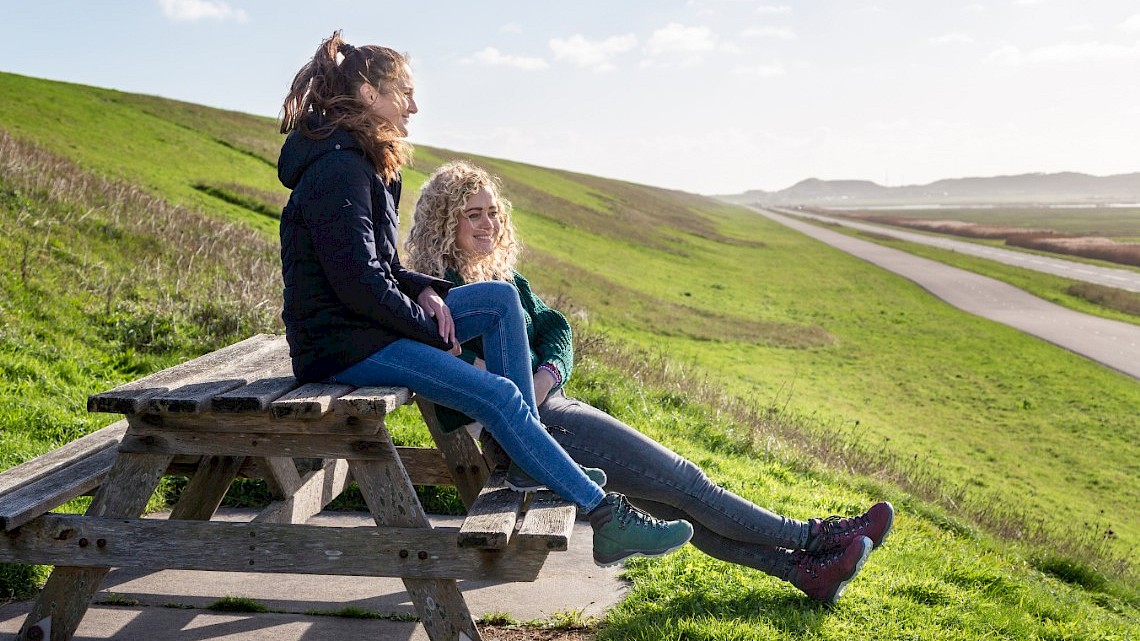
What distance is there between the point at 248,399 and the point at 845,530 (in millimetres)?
2794

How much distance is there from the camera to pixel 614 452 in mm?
4293

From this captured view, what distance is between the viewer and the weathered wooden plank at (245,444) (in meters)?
3.69

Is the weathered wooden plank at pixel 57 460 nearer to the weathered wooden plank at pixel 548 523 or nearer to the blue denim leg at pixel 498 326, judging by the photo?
the blue denim leg at pixel 498 326

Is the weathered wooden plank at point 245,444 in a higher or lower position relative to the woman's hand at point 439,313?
lower

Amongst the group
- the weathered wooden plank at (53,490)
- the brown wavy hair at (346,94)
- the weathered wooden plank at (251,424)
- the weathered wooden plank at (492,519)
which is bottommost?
the weathered wooden plank at (53,490)

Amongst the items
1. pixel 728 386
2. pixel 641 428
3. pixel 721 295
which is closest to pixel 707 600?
pixel 641 428

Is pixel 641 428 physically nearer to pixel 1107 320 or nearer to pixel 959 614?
pixel 959 614

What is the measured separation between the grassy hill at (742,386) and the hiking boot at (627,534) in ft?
1.59

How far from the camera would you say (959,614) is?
16.2ft

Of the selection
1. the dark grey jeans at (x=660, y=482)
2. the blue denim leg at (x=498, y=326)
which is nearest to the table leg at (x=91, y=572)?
the blue denim leg at (x=498, y=326)

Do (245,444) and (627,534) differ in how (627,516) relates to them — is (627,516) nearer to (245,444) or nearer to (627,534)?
(627,534)

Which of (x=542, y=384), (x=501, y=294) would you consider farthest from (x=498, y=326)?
(x=542, y=384)

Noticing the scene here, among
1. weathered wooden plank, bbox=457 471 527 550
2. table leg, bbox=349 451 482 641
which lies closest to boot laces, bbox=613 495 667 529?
weathered wooden plank, bbox=457 471 527 550

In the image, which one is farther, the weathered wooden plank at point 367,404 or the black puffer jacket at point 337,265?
the black puffer jacket at point 337,265
